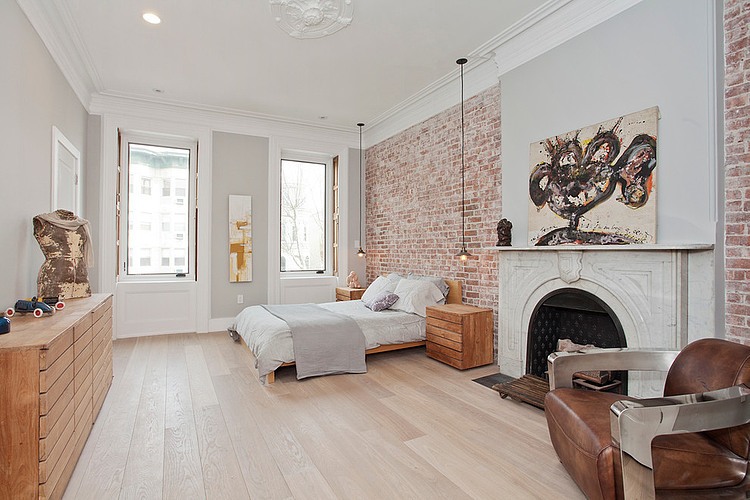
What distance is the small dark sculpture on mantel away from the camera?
372 centimetres

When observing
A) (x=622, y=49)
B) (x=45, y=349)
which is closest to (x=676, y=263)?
(x=622, y=49)

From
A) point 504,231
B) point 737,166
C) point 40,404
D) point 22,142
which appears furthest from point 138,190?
point 737,166

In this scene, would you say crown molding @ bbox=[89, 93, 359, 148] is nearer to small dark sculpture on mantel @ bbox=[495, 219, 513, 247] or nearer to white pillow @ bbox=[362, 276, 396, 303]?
white pillow @ bbox=[362, 276, 396, 303]

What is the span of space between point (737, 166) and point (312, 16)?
315 cm

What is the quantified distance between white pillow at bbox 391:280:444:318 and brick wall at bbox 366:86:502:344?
340mm

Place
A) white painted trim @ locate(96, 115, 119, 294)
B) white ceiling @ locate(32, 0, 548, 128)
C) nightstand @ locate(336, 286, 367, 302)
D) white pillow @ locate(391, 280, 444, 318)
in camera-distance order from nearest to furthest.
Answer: white ceiling @ locate(32, 0, 548, 128) < white pillow @ locate(391, 280, 444, 318) < white painted trim @ locate(96, 115, 119, 294) < nightstand @ locate(336, 286, 367, 302)

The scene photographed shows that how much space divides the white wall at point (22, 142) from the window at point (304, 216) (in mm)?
3153

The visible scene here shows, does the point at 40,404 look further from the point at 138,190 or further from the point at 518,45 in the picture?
the point at 138,190

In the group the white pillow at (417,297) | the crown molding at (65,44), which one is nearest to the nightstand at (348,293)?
the white pillow at (417,297)

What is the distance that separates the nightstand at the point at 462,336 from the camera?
390 centimetres

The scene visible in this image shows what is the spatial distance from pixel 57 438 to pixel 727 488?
2946mm

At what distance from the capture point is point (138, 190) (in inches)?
215

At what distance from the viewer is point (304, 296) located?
247 inches

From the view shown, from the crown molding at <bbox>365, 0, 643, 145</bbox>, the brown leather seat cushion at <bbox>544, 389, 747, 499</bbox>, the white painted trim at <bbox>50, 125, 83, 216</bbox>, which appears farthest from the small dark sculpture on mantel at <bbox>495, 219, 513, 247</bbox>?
the white painted trim at <bbox>50, 125, 83, 216</bbox>
